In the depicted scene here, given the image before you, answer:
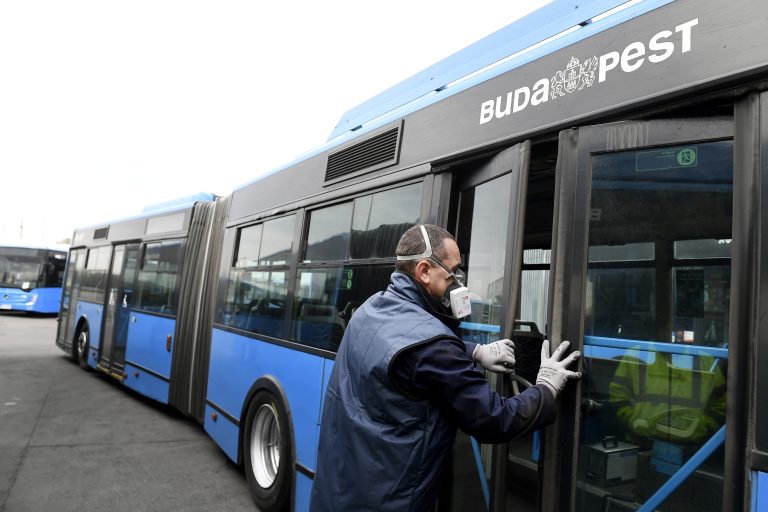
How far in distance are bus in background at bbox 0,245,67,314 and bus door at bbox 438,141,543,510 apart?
24730mm

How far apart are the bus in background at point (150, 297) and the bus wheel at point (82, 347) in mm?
20

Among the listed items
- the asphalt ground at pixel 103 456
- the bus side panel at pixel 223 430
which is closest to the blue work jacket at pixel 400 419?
the asphalt ground at pixel 103 456

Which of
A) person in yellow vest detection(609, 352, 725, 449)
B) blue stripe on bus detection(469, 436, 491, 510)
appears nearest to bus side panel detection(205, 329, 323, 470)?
blue stripe on bus detection(469, 436, 491, 510)

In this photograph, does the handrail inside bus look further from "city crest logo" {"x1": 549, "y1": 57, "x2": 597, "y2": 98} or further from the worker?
"city crest logo" {"x1": 549, "y1": 57, "x2": 597, "y2": 98}

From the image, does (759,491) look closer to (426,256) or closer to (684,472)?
(684,472)

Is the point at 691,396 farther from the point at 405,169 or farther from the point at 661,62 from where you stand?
the point at 405,169

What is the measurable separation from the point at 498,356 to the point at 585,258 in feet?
1.68

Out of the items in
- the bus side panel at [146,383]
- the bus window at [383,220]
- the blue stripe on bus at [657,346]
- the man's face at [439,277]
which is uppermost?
the bus window at [383,220]

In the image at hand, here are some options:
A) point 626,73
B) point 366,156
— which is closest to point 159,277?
A: point 366,156

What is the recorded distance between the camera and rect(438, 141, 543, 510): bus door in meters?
2.15

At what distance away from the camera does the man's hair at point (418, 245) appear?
2053mm

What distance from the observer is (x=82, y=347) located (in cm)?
1021

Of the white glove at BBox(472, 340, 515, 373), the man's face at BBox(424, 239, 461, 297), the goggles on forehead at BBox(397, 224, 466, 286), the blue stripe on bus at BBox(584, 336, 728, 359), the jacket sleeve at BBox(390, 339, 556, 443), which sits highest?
the goggles on forehead at BBox(397, 224, 466, 286)

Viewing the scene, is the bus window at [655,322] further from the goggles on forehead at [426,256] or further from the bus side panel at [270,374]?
the bus side panel at [270,374]
